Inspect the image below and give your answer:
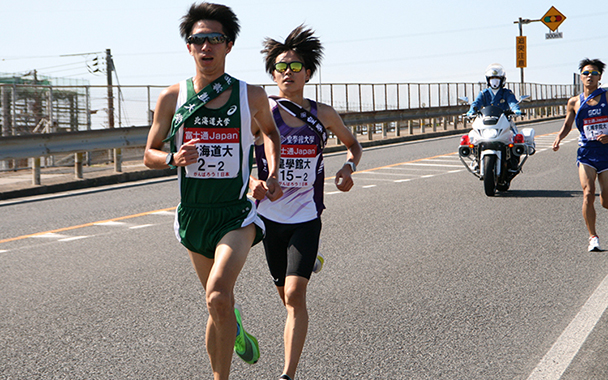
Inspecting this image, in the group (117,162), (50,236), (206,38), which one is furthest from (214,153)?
(117,162)

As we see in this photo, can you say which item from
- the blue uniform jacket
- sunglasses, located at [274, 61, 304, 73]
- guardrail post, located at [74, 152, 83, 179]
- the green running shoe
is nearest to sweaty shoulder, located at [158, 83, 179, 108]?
sunglasses, located at [274, 61, 304, 73]

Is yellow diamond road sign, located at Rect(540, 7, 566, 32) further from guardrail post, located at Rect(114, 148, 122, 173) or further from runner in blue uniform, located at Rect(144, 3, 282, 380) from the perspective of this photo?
runner in blue uniform, located at Rect(144, 3, 282, 380)

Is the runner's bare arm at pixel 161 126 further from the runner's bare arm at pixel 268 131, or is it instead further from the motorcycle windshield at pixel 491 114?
the motorcycle windshield at pixel 491 114

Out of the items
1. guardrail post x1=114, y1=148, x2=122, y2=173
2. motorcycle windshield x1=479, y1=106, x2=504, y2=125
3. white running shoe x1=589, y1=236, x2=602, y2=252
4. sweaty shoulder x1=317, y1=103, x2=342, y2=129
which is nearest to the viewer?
sweaty shoulder x1=317, y1=103, x2=342, y2=129

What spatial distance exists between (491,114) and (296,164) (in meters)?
8.09

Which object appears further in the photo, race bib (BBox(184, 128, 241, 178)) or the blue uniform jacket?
the blue uniform jacket

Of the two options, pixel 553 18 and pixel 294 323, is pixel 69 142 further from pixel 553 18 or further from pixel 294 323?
pixel 553 18

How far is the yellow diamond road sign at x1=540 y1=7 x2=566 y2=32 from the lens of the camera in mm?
48969

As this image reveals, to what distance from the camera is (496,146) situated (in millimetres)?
11547

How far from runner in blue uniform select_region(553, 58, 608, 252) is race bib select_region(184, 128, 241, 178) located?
490 cm

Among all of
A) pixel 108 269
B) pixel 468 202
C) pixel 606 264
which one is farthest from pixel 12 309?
pixel 468 202

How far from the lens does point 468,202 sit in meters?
11.1

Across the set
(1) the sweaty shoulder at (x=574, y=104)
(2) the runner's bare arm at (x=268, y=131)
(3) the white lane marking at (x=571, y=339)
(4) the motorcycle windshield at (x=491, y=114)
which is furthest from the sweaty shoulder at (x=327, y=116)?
(4) the motorcycle windshield at (x=491, y=114)

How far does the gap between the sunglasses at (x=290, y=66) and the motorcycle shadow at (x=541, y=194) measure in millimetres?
7961
